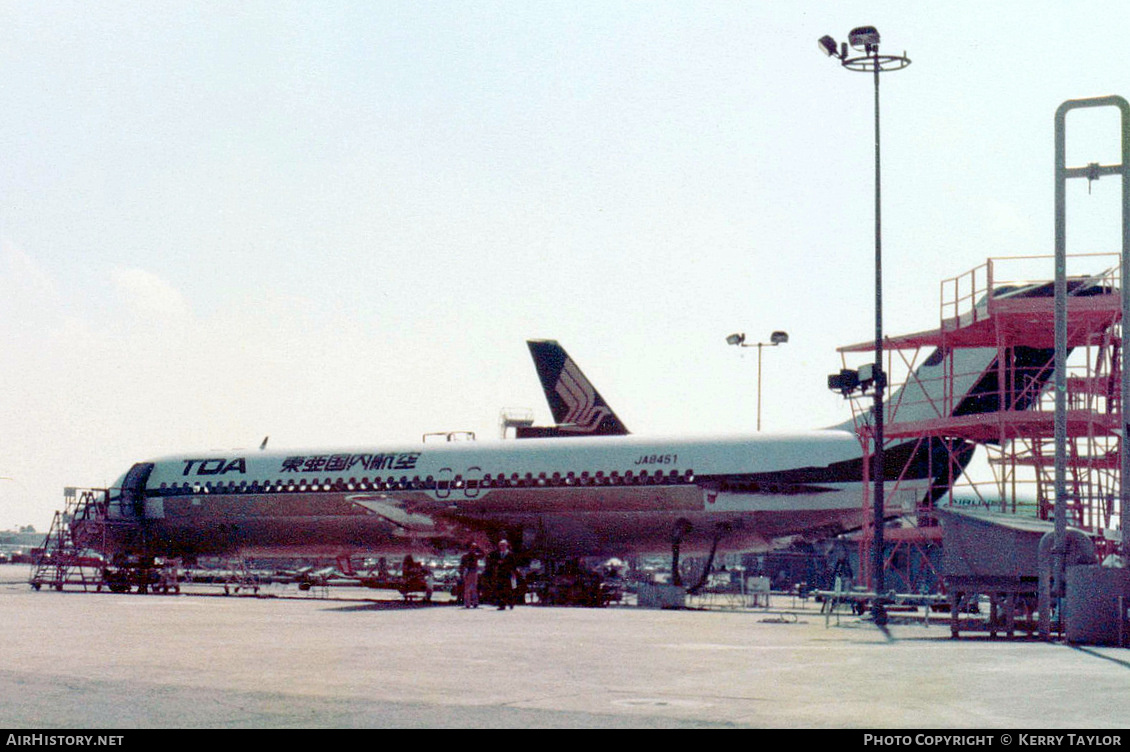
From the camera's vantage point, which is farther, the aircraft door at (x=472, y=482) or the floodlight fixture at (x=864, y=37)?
the aircraft door at (x=472, y=482)

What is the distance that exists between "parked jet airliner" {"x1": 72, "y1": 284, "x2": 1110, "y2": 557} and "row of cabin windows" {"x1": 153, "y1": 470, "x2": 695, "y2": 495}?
4 cm

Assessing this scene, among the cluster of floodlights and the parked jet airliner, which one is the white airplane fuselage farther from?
the cluster of floodlights

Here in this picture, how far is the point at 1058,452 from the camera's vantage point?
21062mm

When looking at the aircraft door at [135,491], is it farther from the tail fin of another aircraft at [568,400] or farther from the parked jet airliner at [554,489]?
the tail fin of another aircraft at [568,400]

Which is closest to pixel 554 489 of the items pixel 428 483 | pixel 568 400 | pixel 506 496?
pixel 506 496

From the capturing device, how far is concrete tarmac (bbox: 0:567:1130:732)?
10.2 m

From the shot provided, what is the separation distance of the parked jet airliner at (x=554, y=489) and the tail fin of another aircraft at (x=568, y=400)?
12.2 meters

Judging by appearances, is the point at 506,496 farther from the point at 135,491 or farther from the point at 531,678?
the point at 531,678

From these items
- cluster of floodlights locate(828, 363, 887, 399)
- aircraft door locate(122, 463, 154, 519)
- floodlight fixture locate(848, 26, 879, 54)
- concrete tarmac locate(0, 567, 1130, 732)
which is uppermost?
floodlight fixture locate(848, 26, 879, 54)

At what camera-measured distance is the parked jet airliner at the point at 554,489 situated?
37875mm

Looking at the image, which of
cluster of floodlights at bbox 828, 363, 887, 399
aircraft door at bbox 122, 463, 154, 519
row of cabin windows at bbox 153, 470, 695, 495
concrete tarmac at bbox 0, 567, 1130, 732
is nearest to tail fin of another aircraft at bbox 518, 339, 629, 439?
row of cabin windows at bbox 153, 470, 695, 495

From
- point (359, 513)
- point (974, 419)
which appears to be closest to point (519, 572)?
point (359, 513)

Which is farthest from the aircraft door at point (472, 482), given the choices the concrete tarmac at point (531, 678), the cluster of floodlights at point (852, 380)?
the concrete tarmac at point (531, 678)

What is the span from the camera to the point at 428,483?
42656 mm
